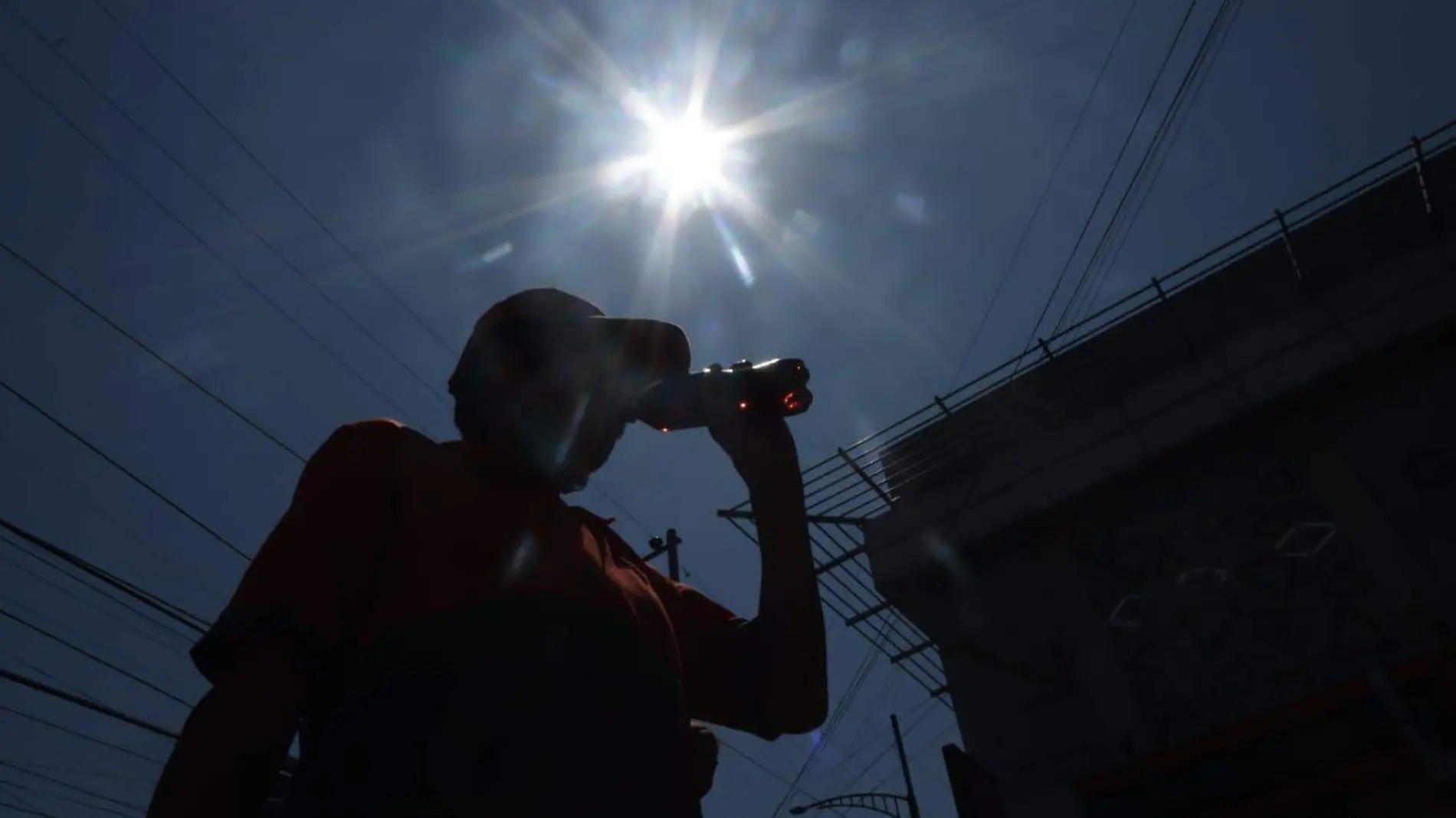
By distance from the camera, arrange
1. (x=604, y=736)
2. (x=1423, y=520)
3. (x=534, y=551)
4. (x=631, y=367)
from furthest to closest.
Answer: (x=1423, y=520), (x=631, y=367), (x=534, y=551), (x=604, y=736)

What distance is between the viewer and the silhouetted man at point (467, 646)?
3.16ft

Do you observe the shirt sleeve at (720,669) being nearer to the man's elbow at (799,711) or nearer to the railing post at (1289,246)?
the man's elbow at (799,711)

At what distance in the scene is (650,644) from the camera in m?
1.22

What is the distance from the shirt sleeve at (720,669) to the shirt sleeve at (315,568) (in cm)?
60

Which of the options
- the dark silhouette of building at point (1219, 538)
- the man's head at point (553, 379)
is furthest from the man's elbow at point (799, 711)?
the dark silhouette of building at point (1219, 538)

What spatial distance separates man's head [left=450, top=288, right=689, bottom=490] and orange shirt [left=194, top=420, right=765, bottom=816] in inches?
6.6

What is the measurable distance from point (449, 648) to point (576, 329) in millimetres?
652

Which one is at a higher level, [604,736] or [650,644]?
[650,644]

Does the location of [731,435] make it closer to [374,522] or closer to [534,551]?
Result: [534,551]

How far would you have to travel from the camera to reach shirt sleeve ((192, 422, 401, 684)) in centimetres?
100

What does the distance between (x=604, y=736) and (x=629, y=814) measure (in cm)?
9

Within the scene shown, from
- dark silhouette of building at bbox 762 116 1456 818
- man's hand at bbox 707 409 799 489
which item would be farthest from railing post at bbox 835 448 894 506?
man's hand at bbox 707 409 799 489

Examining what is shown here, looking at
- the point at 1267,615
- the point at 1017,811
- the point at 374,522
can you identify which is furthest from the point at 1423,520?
the point at 374,522

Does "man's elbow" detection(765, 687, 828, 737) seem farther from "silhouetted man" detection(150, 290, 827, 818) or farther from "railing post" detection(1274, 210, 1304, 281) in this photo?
"railing post" detection(1274, 210, 1304, 281)
